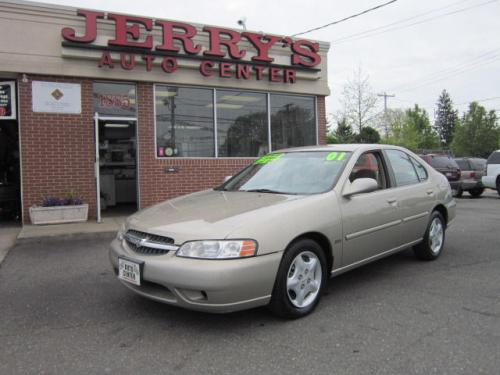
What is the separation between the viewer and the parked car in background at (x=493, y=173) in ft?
47.7

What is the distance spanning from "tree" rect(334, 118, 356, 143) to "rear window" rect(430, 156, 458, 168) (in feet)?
55.9

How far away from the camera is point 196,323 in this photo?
3.66 metres

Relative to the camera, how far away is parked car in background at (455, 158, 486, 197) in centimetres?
1541

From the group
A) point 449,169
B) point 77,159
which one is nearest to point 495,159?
point 449,169

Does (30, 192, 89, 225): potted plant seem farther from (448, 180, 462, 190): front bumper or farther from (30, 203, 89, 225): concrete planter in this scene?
(448, 180, 462, 190): front bumper

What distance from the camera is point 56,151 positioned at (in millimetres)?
9109

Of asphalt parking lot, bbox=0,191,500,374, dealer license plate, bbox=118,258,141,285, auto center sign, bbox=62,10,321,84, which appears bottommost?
asphalt parking lot, bbox=0,191,500,374

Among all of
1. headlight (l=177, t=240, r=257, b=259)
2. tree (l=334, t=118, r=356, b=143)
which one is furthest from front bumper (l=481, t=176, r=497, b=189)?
tree (l=334, t=118, r=356, b=143)

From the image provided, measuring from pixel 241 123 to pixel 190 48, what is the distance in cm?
221

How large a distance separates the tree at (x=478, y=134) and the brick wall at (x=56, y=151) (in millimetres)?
53978

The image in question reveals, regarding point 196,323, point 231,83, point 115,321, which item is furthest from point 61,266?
point 231,83

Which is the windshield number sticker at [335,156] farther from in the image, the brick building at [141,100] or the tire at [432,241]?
the brick building at [141,100]

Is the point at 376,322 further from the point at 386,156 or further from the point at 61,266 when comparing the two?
the point at 61,266

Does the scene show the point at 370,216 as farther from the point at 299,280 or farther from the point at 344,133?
the point at 344,133
